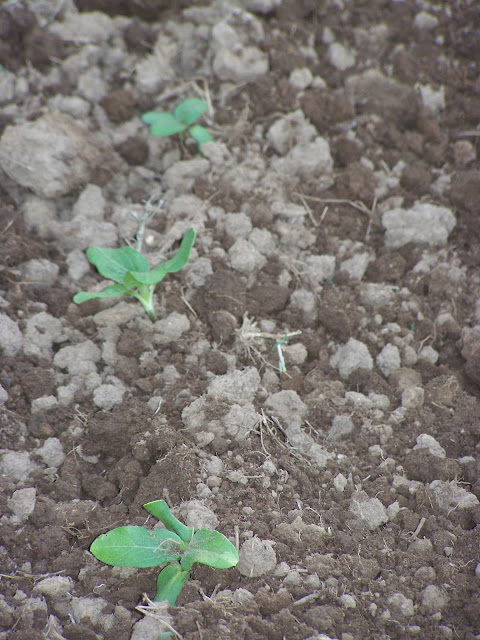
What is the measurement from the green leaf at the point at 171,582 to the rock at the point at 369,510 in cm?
55

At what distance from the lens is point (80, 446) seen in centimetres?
174

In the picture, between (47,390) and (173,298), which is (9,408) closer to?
(47,390)

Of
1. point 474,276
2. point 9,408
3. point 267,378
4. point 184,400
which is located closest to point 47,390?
point 9,408

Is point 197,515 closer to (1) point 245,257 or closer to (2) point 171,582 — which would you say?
(2) point 171,582

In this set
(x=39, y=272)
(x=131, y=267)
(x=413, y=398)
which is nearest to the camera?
(x=413, y=398)

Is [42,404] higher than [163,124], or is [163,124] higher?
[163,124]

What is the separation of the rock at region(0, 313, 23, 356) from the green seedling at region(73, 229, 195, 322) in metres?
0.26

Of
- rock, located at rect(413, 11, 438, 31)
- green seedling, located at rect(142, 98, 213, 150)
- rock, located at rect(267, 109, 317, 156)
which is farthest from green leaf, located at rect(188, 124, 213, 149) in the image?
rock, located at rect(413, 11, 438, 31)

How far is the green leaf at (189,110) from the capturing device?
2.38m

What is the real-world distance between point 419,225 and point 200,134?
1075 millimetres

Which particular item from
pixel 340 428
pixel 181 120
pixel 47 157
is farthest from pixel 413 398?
pixel 47 157

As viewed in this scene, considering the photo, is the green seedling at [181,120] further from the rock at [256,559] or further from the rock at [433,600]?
the rock at [433,600]

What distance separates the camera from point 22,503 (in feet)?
5.14

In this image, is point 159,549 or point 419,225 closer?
point 159,549
